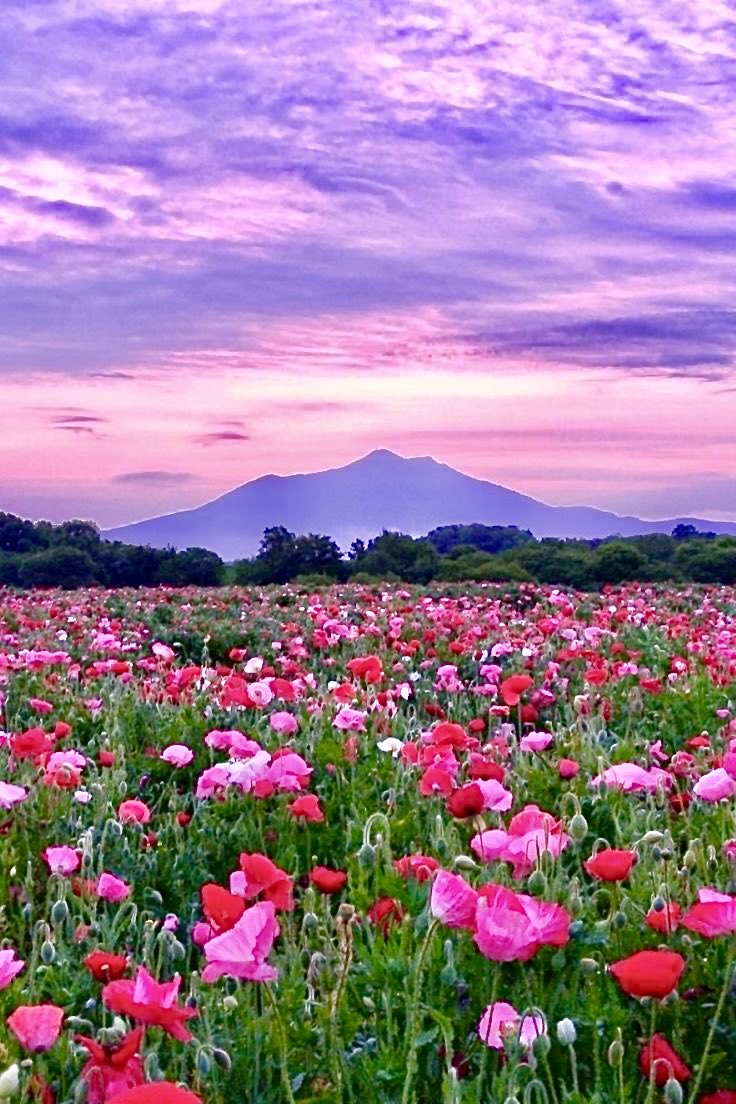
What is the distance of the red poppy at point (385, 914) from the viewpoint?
302cm

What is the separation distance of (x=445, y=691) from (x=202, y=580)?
21609 mm

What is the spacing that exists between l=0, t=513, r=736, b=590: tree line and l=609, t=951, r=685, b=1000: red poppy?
2029 centimetres

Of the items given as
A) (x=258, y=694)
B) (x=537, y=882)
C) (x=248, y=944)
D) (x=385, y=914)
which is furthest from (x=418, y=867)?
(x=258, y=694)

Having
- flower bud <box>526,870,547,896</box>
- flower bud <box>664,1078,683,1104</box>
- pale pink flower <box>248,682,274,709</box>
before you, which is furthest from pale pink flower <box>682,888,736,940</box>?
pale pink flower <box>248,682,274,709</box>

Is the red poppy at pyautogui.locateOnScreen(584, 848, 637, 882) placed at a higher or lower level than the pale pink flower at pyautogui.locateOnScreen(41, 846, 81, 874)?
higher

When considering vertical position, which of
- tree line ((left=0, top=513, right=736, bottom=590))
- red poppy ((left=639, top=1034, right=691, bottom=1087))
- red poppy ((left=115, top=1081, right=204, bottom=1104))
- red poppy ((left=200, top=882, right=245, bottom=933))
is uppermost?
tree line ((left=0, top=513, right=736, bottom=590))

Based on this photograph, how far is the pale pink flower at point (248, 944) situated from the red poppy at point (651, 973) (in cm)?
61

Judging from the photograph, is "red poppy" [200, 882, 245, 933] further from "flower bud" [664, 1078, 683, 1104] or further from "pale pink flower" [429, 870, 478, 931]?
"flower bud" [664, 1078, 683, 1104]

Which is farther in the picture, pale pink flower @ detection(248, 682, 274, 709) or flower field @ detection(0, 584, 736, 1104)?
pale pink flower @ detection(248, 682, 274, 709)

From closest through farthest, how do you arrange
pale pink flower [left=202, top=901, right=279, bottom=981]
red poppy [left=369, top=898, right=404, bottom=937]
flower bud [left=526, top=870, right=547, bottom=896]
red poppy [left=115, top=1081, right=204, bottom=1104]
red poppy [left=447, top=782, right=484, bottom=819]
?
1. red poppy [left=115, top=1081, right=204, bottom=1104]
2. pale pink flower [left=202, top=901, right=279, bottom=981]
3. flower bud [left=526, top=870, right=547, bottom=896]
4. red poppy [left=447, top=782, right=484, bottom=819]
5. red poppy [left=369, top=898, right=404, bottom=937]

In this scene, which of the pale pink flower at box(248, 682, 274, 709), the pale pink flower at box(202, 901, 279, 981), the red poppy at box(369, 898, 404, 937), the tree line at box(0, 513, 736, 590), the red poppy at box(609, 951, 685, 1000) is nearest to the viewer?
the red poppy at box(609, 951, 685, 1000)

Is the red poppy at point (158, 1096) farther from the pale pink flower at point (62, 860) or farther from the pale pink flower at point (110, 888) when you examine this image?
the pale pink flower at point (62, 860)

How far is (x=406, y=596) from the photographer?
1586 centimetres

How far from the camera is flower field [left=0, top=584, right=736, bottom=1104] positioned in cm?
223
